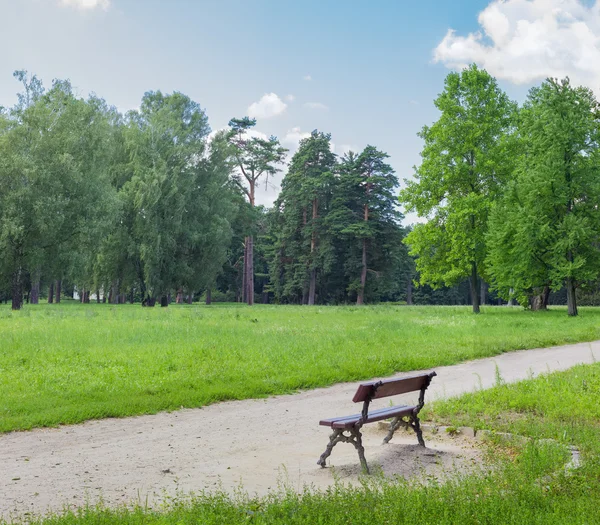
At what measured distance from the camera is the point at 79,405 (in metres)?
10.3

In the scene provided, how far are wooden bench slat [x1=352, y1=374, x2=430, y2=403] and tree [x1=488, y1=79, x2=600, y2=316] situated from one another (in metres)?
28.7

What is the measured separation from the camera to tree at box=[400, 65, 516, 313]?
39.7 m

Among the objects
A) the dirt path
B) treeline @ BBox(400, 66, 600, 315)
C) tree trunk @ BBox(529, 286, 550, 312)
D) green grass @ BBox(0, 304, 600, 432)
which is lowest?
the dirt path

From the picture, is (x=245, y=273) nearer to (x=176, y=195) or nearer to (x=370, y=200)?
(x=370, y=200)

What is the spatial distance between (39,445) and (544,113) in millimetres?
36277

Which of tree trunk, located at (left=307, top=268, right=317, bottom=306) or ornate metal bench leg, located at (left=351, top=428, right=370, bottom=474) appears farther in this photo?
tree trunk, located at (left=307, top=268, right=317, bottom=306)

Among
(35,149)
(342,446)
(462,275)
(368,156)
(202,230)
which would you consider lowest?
(342,446)


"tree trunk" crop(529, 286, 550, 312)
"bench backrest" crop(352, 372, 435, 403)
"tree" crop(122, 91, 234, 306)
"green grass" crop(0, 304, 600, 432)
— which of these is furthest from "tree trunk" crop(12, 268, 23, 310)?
"tree trunk" crop(529, 286, 550, 312)

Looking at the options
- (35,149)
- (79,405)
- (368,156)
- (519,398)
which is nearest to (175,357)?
(79,405)

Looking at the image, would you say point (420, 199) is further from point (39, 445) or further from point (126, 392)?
point (39, 445)

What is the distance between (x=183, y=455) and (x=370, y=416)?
97.6 inches

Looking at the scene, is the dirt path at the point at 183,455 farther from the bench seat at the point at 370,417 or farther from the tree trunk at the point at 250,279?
the tree trunk at the point at 250,279

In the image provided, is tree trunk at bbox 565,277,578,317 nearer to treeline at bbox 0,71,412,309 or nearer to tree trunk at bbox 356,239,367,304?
treeline at bbox 0,71,412,309

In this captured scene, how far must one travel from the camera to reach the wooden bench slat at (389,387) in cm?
719
